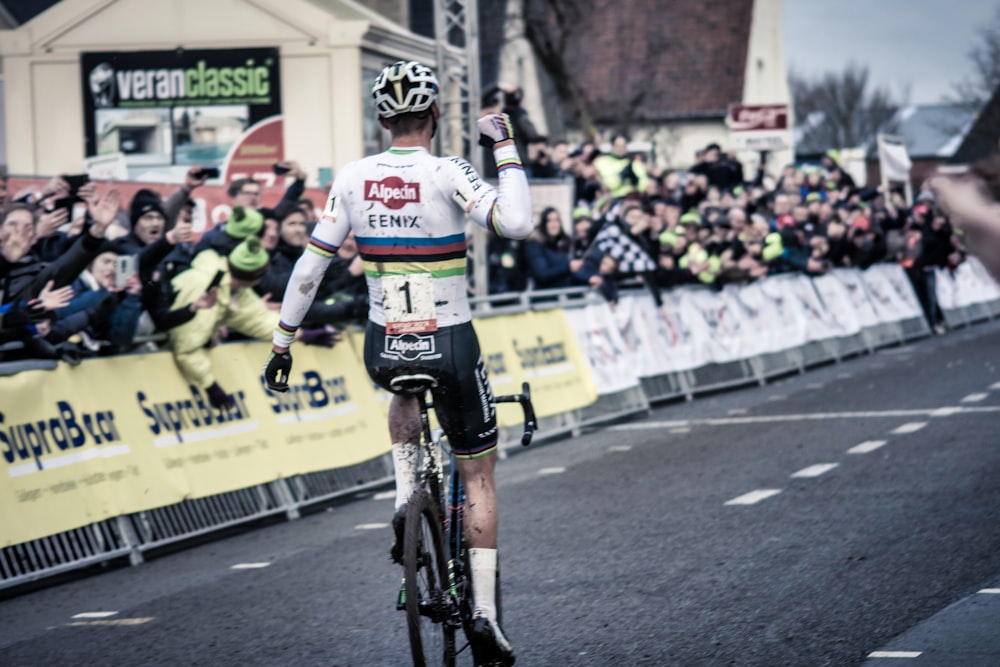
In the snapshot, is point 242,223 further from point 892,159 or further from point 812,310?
point 892,159

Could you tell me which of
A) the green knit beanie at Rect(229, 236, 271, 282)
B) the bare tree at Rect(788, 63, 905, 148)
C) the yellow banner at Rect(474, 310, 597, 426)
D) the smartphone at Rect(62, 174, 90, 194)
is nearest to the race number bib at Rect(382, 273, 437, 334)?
the smartphone at Rect(62, 174, 90, 194)

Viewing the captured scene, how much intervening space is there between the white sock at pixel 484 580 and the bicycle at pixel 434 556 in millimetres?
48

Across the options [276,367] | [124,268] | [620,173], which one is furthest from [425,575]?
[620,173]

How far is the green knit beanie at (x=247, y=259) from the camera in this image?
37.9 ft

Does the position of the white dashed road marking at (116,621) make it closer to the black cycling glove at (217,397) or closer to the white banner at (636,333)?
the black cycling glove at (217,397)

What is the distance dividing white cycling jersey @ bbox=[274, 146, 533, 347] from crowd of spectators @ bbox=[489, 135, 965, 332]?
11428mm

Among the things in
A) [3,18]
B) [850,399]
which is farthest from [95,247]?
[3,18]

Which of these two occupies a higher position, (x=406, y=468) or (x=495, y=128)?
(x=495, y=128)

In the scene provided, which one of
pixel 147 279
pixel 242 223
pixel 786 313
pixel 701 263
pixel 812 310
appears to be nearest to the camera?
pixel 147 279

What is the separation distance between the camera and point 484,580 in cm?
607

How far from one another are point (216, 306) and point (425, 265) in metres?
5.48

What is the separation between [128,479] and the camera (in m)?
10.1

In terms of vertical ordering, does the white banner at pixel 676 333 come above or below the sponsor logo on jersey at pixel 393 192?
below

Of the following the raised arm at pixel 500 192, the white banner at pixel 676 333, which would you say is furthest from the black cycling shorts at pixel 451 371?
the white banner at pixel 676 333
